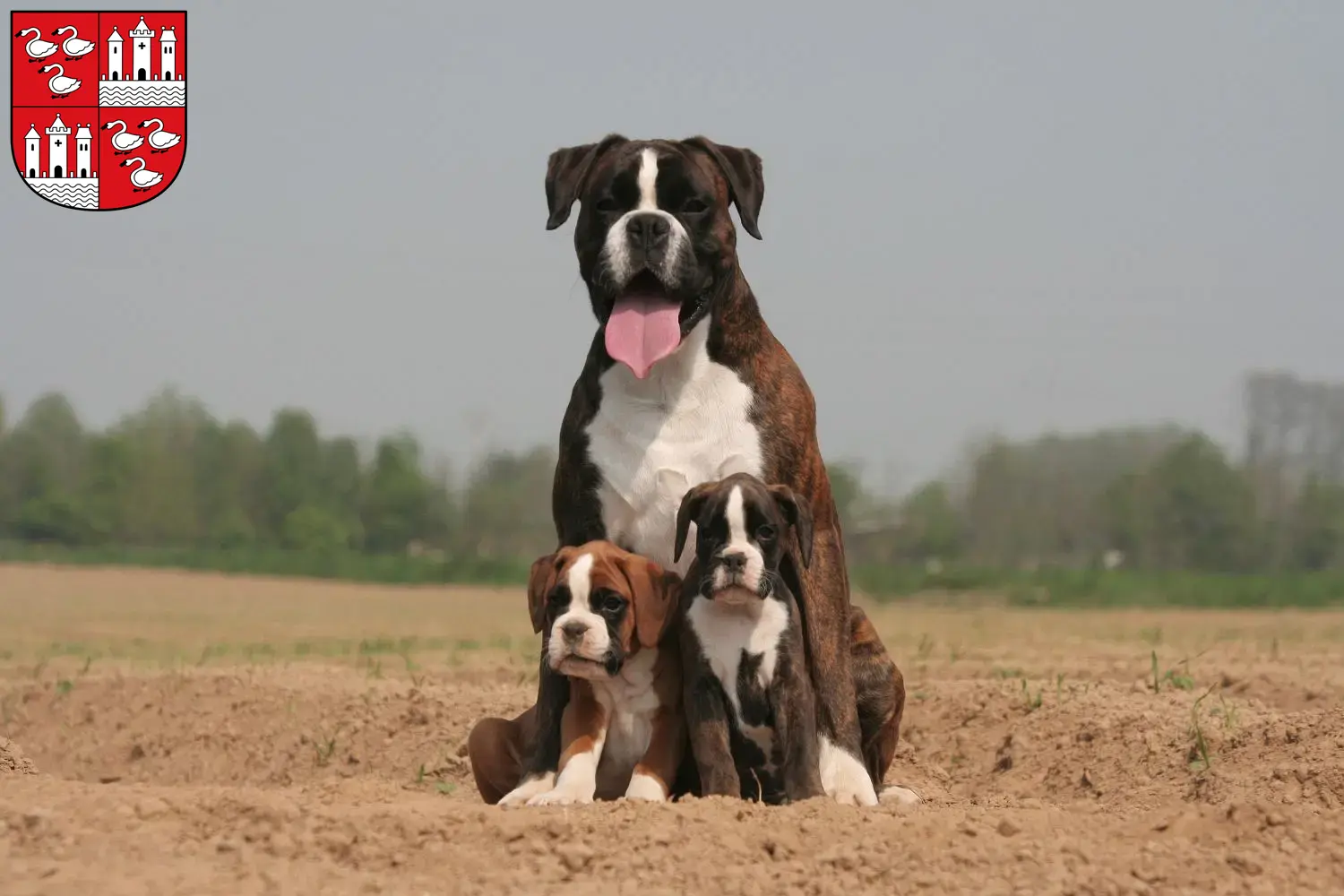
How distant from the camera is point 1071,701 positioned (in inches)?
377

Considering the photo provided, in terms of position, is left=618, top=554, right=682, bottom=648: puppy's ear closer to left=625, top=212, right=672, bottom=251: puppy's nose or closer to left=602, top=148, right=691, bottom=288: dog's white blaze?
left=602, top=148, right=691, bottom=288: dog's white blaze

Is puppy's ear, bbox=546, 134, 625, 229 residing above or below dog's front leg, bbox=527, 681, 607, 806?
above

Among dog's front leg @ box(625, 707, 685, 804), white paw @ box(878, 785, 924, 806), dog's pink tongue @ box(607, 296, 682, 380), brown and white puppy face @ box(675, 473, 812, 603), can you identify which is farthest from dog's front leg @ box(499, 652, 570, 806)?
white paw @ box(878, 785, 924, 806)

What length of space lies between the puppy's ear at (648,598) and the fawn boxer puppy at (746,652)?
10cm

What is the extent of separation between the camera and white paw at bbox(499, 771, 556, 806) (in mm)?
6332

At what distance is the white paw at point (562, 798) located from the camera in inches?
237

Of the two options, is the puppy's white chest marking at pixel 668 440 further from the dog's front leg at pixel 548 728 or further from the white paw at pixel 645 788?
the white paw at pixel 645 788

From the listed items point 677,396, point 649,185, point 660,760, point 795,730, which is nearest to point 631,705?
point 660,760

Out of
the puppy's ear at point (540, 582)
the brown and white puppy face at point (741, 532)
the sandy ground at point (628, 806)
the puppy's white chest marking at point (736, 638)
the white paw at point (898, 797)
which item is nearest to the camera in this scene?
the sandy ground at point (628, 806)

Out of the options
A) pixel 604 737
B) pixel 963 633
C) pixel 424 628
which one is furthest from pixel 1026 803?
pixel 424 628

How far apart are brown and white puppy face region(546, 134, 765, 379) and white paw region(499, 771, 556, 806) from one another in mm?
1631

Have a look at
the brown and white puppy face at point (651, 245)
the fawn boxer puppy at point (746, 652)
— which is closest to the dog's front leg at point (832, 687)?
the fawn boxer puppy at point (746, 652)

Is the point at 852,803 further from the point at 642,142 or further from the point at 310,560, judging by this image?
the point at 310,560

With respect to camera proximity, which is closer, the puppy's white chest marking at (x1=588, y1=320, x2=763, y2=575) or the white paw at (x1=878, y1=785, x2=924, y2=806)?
the puppy's white chest marking at (x1=588, y1=320, x2=763, y2=575)
